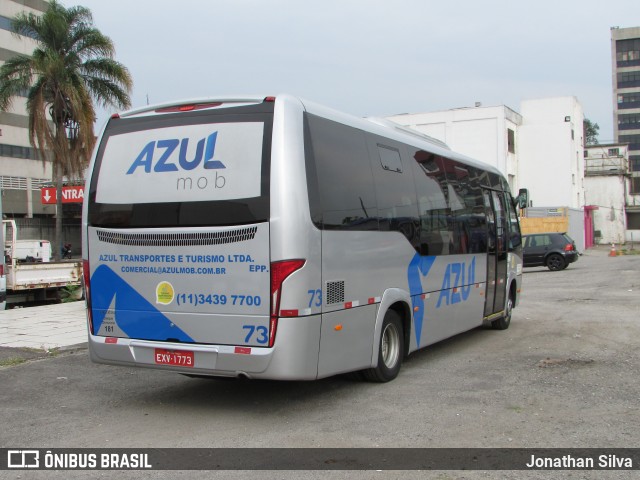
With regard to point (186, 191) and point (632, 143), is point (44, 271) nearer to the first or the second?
point (186, 191)

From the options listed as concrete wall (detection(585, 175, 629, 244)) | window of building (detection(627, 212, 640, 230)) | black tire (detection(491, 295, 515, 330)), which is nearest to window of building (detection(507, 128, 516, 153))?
concrete wall (detection(585, 175, 629, 244))

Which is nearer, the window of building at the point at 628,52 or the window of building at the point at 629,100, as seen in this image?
the window of building at the point at 628,52

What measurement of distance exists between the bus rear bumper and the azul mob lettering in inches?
135

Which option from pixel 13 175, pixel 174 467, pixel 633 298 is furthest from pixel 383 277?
pixel 13 175

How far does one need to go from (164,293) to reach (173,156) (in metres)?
1.35

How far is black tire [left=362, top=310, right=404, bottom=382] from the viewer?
297 inches

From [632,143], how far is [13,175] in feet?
357

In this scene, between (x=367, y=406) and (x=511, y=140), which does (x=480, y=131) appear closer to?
(x=511, y=140)

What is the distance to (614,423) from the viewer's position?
19.5 ft

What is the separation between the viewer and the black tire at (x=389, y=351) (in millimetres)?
7531

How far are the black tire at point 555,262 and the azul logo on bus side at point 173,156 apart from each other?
2541 cm

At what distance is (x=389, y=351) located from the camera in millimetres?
7863

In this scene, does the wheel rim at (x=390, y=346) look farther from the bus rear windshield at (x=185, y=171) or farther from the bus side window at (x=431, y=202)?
the bus rear windshield at (x=185, y=171)

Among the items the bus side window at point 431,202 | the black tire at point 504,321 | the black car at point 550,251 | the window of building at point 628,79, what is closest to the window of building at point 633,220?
the window of building at point 628,79
